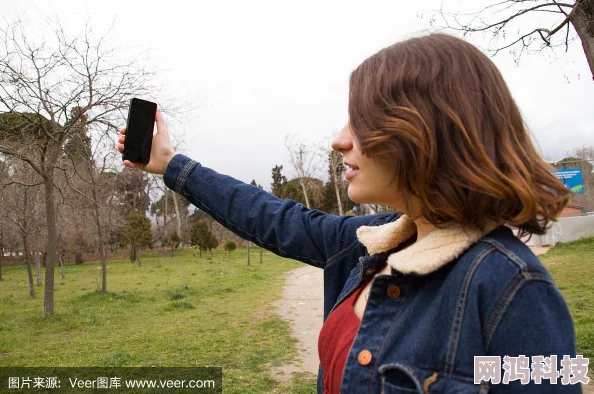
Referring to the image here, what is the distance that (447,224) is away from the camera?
923 mm

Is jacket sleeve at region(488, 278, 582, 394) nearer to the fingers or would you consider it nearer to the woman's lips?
the woman's lips

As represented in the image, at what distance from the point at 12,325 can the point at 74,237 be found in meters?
17.5

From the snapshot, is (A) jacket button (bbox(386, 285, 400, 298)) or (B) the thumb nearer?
(A) jacket button (bbox(386, 285, 400, 298))

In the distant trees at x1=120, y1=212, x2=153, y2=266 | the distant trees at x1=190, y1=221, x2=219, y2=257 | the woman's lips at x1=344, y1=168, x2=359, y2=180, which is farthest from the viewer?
the distant trees at x1=190, y1=221, x2=219, y2=257

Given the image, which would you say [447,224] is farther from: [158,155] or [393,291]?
[158,155]

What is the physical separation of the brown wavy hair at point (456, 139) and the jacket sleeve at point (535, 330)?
6.4 inches

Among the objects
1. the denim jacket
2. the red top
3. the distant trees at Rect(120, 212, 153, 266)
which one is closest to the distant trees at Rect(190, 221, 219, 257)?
the distant trees at Rect(120, 212, 153, 266)

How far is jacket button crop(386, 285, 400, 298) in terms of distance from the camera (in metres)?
0.97

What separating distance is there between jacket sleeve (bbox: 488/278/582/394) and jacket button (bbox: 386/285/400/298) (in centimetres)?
24

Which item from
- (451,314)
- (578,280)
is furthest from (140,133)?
(578,280)

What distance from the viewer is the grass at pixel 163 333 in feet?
17.4

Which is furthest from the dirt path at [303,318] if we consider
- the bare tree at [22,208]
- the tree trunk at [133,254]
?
the tree trunk at [133,254]

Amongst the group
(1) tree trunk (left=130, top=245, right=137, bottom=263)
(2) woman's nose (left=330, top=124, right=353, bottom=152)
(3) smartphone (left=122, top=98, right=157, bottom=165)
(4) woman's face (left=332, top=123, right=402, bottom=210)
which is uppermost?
(3) smartphone (left=122, top=98, right=157, bottom=165)

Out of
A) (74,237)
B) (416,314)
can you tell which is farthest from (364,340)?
(74,237)
